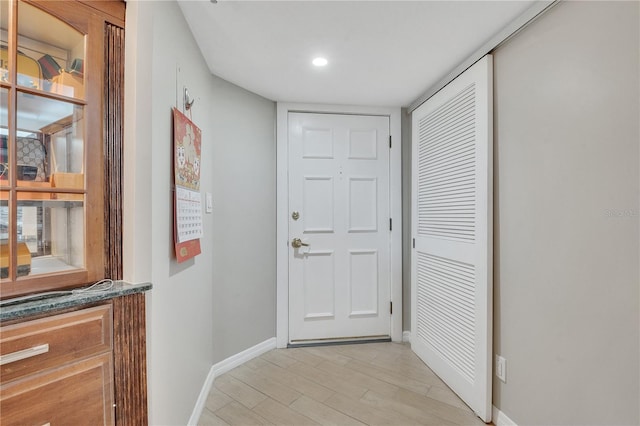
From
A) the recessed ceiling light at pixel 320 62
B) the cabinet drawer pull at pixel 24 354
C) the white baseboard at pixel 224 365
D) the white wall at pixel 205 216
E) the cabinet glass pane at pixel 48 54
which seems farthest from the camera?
the recessed ceiling light at pixel 320 62

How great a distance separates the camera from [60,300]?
3.02 feet

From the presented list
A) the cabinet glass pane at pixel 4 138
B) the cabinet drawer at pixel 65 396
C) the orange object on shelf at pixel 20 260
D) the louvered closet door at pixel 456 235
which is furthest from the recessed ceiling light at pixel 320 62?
the cabinet drawer at pixel 65 396

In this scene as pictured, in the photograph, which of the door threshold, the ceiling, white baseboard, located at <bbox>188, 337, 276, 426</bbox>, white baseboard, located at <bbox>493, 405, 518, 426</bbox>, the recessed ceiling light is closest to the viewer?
the ceiling

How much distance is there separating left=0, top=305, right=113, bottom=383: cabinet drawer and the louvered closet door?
187cm

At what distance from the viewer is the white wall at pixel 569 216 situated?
1.07 m

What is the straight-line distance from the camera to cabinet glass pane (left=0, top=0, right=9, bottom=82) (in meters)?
0.89

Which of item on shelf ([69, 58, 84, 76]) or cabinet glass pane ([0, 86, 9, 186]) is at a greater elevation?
item on shelf ([69, 58, 84, 76])

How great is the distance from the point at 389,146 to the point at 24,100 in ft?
8.13

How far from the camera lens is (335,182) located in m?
2.73

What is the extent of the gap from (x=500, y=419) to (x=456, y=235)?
42.3 inches

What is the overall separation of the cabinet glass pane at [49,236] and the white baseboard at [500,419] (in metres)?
2.19

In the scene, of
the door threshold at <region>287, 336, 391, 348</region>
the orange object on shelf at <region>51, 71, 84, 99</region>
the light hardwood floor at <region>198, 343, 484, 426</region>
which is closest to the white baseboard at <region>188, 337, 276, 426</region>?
the light hardwood floor at <region>198, 343, 484, 426</region>

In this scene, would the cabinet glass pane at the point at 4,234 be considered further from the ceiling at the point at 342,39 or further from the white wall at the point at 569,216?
the white wall at the point at 569,216

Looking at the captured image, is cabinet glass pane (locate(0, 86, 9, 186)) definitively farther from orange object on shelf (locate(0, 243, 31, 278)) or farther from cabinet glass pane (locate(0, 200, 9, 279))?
orange object on shelf (locate(0, 243, 31, 278))
